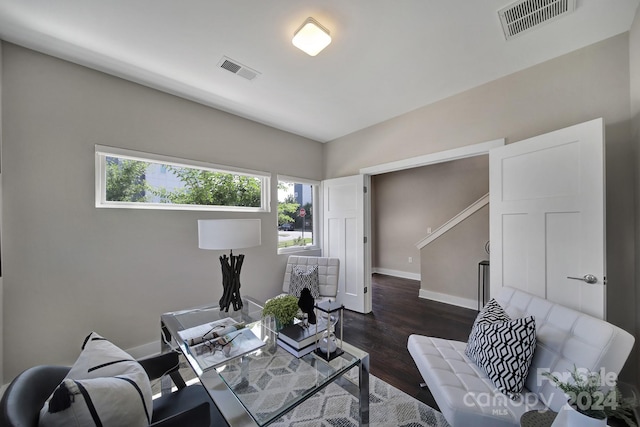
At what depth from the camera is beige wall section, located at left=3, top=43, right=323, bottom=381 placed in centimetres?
182

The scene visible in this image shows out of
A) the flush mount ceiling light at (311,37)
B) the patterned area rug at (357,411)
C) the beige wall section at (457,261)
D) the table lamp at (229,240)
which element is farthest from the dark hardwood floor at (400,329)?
the flush mount ceiling light at (311,37)

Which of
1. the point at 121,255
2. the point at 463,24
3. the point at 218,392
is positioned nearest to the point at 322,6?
the point at 463,24

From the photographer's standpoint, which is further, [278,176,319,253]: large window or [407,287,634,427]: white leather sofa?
[278,176,319,253]: large window

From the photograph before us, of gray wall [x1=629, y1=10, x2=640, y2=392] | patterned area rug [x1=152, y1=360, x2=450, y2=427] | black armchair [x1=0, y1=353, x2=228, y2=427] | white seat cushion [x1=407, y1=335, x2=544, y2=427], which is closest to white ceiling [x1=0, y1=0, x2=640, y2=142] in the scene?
gray wall [x1=629, y1=10, x2=640, y2=392]

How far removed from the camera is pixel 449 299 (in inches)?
151

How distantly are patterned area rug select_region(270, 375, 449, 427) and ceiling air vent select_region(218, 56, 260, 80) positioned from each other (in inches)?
109

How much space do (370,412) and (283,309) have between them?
3.17 feet

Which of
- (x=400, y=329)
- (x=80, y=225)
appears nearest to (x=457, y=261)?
(x=400, y=329)

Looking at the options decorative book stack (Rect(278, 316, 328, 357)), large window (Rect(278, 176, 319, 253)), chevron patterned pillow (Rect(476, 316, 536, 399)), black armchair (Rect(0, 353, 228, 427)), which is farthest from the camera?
large window (Rect(278, 176, 319, 253))

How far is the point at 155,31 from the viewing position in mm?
1727

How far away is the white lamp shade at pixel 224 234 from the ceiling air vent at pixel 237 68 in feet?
4.46

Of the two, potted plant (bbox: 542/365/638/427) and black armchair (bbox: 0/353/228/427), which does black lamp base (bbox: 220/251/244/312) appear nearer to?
black armchair (bbox: 0/353/228/427)

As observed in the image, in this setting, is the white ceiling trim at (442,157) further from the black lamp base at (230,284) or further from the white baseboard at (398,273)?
the white baseboard at (398,273)

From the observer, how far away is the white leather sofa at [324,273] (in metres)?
3.11
